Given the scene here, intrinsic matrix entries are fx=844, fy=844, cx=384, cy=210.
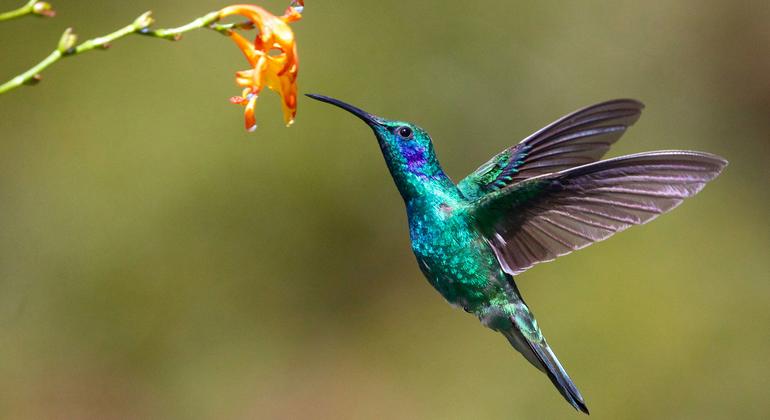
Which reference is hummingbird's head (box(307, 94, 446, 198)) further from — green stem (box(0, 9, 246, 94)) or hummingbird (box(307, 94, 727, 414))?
green stem (box(0, 9, 246, 94))

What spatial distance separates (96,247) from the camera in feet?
19.8

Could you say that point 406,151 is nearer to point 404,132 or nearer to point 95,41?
point 404,132

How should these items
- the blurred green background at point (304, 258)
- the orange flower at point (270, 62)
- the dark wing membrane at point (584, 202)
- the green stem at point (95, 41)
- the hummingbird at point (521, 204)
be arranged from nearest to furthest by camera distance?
the green stem at point (95, 41) → the orange flower at point (270, 62) → the dark wing membrane at point (584, 202) → the hummingbird at point (521, 204) → the blurred green background at point (304, 258)

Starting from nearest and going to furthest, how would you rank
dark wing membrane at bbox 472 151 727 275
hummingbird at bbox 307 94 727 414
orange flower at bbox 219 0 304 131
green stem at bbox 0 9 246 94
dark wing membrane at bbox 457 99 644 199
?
green stem at bbox 0 9 246 94 < orange flower at bbox 219 0 304 131 < dark wing membrane at bbox 472 151 727 275 < hummingbird at bbox 307 94 727 414 < dark wing membrane at bbox 457 99 644 199

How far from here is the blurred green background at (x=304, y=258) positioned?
5.86m

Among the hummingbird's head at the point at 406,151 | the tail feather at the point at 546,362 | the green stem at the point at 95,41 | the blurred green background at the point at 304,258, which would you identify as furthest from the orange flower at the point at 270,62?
the blurred green background at the point at 304,258

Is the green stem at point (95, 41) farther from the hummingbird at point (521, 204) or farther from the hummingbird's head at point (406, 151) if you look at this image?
the hummingbird's head at point (406, 151)

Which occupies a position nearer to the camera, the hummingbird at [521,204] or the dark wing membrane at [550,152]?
the hummingbird at [521,204]

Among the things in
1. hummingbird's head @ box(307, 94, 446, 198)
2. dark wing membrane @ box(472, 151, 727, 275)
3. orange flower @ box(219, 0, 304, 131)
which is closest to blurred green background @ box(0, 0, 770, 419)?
dark wing membrane @ box(472, 151, 727, 275)

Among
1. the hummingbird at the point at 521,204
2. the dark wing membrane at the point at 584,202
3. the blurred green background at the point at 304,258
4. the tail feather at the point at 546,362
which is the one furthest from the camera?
the blurred green background at the point at 304,258

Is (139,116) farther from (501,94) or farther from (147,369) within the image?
(501,94)

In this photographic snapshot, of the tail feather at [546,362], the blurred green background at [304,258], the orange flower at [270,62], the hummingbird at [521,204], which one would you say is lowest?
the blurred green background at [304,258]

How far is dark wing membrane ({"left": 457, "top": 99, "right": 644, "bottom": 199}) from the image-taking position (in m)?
2.94

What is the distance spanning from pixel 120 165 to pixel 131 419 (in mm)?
1816
